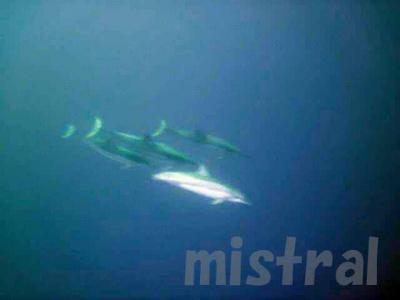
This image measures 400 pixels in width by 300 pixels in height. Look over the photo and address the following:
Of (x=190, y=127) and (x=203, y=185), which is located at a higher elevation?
(x=190, y=127)

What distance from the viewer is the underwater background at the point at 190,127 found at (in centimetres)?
177

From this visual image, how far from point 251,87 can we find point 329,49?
0.27 meters

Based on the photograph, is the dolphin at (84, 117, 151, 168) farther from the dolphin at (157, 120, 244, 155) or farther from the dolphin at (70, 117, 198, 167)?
the dolphin at (157, 120, 244, 155)

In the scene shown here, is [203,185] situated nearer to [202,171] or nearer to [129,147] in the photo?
[202,171]

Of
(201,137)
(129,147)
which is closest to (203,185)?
(201,137)

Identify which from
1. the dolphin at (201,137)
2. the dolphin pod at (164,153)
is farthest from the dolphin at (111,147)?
the dolphin at (201,137)

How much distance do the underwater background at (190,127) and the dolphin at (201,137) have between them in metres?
0.02

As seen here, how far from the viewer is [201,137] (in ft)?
5.93

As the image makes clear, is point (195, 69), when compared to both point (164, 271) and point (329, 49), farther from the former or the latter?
point (164, 271)

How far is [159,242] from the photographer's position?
5.96ft

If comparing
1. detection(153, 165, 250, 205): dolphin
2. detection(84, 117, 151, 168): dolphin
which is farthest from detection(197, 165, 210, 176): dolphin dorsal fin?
detection(84, 117, 151, 168): dolphin

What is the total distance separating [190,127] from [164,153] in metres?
0.11

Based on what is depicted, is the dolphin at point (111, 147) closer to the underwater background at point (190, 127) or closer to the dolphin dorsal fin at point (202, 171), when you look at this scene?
the underwater background at point (190, 127)

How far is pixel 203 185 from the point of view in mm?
1822
